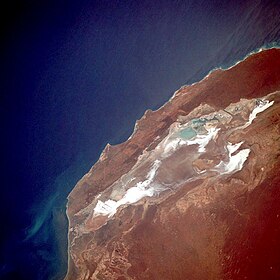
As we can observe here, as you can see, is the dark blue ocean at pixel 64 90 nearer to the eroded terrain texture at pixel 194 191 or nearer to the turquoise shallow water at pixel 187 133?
the eroded terrain texture at pixel 194 191

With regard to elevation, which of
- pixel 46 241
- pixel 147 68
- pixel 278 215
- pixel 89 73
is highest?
pixel 89 73

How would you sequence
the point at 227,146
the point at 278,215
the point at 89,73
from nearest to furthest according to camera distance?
the point at 278,215 → the point at 227,146 → the point at 89,73

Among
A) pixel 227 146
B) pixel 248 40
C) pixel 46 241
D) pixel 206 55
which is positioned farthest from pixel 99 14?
pixel 46 241

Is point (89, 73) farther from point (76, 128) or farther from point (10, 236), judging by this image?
point (10, 236)

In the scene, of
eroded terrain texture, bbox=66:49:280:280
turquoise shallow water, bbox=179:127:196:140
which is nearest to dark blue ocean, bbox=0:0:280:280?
eroded terrain texture, bbox=66:49:280:280

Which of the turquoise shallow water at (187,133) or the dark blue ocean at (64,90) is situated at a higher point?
the dark blue ocean at (64,90)

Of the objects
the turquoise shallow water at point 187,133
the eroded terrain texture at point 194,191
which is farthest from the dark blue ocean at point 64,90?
the turquoise shallow water at point 187,133

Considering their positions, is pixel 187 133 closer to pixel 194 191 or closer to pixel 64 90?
pixel 194 191
